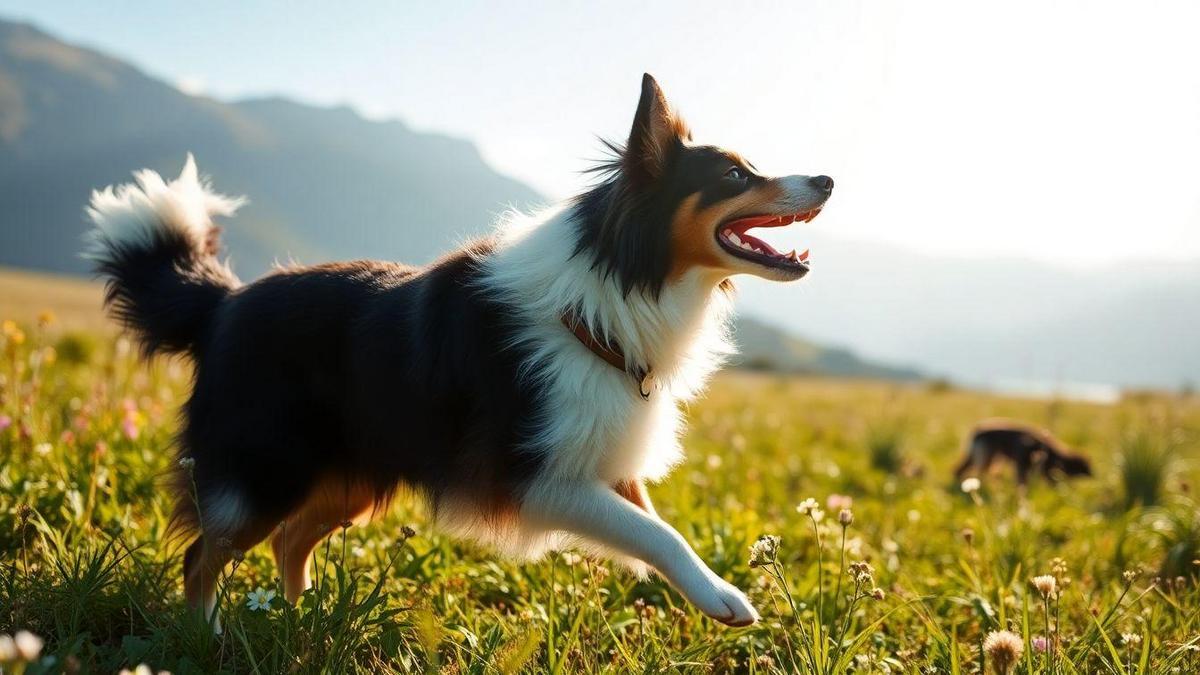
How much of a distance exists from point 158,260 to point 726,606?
9.67 feet

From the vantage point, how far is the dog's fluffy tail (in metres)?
3.65

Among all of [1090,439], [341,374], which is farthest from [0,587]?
[1090,439]

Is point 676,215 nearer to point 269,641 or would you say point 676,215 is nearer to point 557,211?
point 557,211

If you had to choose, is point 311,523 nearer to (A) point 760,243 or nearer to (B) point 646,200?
→ (B) point 646,200

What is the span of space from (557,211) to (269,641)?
1944 mm

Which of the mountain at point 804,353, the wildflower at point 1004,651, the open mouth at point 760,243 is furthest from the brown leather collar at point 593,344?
the mountain at point 804,353

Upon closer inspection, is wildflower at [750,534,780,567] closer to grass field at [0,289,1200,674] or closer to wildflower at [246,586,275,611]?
grass field at [0,289,1200,674]

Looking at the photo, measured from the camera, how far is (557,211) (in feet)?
11.4

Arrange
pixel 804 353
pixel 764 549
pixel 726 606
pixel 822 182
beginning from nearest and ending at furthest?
1. pixel 764 549
2. pixel 726 606
3. pixel 822 182
4. pixel 804 353

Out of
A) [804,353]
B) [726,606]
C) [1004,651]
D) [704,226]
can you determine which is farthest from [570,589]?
[804,353]

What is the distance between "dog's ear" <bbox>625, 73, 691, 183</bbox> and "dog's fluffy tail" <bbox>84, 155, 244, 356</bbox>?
193 cm

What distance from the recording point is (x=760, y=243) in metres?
3.27

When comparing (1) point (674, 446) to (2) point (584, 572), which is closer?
(1) point (674, 446)

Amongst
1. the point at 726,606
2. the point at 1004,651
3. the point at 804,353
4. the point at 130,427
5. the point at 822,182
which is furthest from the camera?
the point at 804,353
